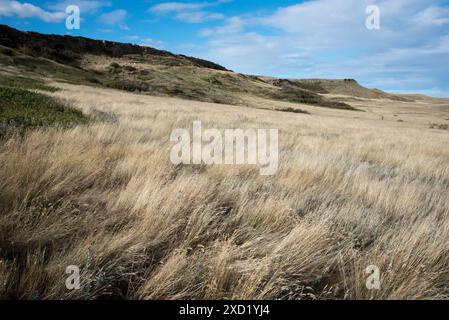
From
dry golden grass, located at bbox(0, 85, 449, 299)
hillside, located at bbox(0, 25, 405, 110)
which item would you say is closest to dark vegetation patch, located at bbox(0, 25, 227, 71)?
hillside, located at bbox(0, 25, 405, 110)

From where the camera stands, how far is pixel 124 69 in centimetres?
6581

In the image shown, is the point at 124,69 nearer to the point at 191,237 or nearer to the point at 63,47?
the point at 63,47

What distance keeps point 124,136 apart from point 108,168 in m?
3.45

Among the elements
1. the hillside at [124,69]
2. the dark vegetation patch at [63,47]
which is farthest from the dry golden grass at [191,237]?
the dark vegetation patch at [63,47]

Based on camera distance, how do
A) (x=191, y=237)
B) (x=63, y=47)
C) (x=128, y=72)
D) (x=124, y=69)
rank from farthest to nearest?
1. (x=63, y=47)
2. (x=124, y=69)
3. (x=128, y=72)
4. (x=191, y=237)

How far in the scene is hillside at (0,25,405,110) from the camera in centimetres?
4892

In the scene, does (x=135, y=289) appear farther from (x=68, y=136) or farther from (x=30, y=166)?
(x=68, y=136)

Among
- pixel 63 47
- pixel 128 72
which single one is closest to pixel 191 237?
pixel 128 72

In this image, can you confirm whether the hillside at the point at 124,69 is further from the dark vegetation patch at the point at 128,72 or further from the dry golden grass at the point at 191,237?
the dry golden grass at the point at 191,237

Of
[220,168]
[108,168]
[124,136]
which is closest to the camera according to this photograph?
[108,168]

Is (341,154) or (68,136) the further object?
(341,154)

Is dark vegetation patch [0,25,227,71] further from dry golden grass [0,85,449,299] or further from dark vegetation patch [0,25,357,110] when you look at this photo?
dry golden grass [0,85,449,299]
